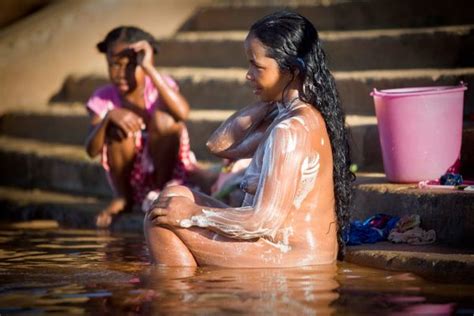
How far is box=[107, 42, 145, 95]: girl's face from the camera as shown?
942cm

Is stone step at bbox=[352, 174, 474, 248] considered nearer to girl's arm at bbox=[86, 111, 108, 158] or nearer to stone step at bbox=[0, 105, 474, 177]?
stone step at bbox=[0, 105, 474, 177]

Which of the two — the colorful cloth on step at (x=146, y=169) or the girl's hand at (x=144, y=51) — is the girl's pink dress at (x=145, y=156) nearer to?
the colorful cloth on step at (x=146, y=169)

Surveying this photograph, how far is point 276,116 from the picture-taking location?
6.62 metres

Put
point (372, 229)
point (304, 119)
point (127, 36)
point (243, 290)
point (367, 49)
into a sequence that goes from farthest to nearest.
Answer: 1. point (367, 49)
2. point (127, 36)
3. point (372, 229)
4. point (304, 119)
5. point (243, 290)

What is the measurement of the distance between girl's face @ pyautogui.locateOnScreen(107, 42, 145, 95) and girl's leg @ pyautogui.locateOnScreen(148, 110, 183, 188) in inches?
15.6

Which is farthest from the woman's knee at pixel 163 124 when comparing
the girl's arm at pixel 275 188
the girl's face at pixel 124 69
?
the girl's arm at pixel 275 188

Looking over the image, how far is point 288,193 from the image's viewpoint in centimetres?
607

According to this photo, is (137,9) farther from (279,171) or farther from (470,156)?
(279,171)

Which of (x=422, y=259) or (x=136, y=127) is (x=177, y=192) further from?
(x=136, y=127)

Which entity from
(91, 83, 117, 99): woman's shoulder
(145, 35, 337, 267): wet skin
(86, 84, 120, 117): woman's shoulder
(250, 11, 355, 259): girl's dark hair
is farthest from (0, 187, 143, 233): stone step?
(250, 11, 355, 259): girl's dark hair

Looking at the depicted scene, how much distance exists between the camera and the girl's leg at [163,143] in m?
9.33

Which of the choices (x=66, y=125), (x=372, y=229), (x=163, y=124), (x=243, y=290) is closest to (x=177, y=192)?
(x=243, y=290)

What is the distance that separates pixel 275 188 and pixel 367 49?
170 inches

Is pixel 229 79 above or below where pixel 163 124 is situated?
above
